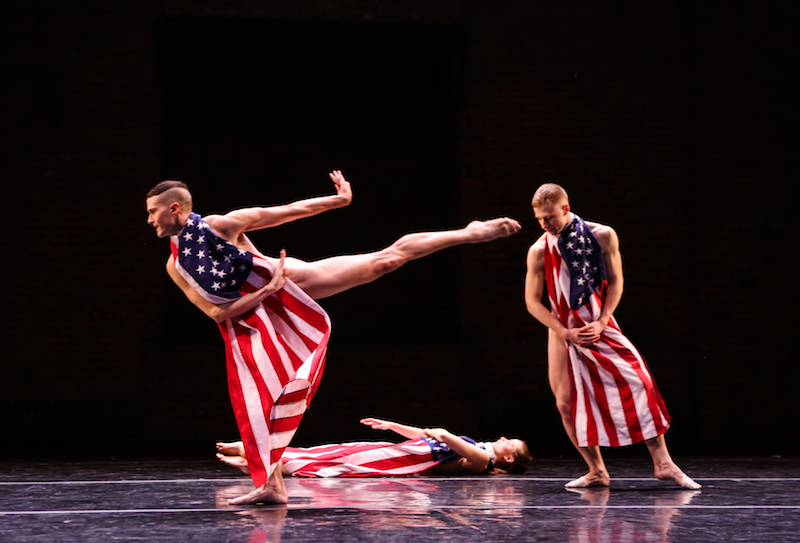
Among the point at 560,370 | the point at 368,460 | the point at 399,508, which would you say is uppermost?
the point at 560,370

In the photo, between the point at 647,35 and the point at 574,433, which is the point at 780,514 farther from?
the point at 647,35

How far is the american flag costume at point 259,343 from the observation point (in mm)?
3305

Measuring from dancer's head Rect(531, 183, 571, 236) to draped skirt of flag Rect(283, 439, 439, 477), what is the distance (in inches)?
58.7

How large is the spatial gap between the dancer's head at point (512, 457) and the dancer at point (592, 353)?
0.66 metres

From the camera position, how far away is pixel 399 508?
10.8 ft

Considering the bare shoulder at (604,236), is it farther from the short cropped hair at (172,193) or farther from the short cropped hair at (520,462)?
the short cropped hair at (172,193)

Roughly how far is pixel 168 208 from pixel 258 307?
55 centimetres

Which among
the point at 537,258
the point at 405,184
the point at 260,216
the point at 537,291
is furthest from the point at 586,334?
the point at 405,184

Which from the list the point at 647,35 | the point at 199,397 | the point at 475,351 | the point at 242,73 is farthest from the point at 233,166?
the point at 647,35

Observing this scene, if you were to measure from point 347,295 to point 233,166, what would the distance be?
4.89 feet

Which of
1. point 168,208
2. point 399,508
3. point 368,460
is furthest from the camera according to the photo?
point 368,460

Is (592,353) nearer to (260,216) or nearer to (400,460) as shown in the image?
(400,460)

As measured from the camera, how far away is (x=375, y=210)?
24.1ft

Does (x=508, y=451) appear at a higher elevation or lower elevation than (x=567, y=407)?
lower
